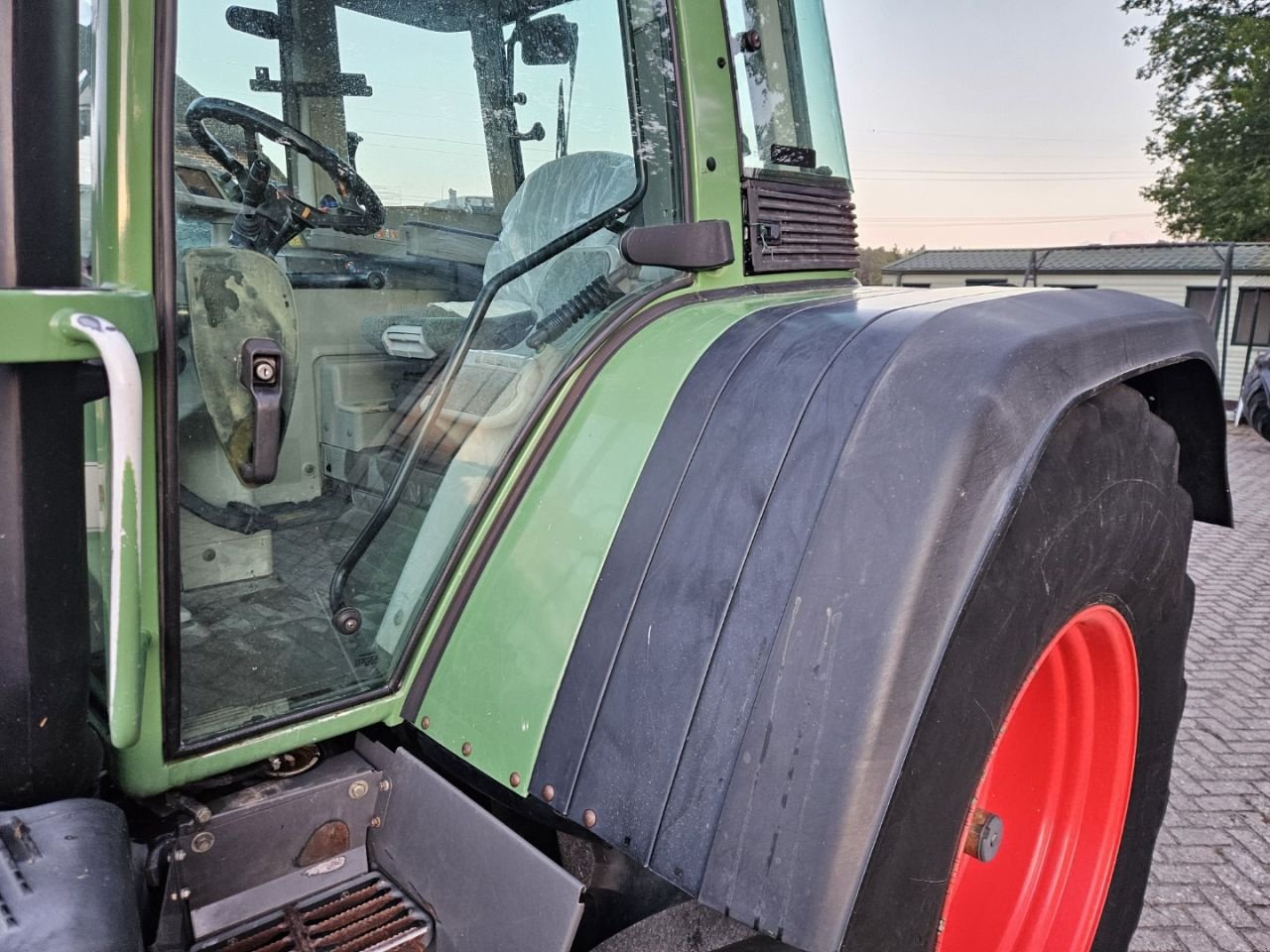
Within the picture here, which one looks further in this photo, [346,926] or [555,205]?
[555,205]

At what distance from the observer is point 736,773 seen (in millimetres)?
1093

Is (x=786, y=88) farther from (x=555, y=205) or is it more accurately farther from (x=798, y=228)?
(x=555, y=205)

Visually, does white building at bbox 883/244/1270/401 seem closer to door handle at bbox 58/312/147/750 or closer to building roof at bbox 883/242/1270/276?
building roof at bbox 883/242/1270/276

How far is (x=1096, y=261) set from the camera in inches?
789

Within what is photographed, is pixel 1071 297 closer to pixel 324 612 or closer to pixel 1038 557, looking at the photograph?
pixel 1038 557

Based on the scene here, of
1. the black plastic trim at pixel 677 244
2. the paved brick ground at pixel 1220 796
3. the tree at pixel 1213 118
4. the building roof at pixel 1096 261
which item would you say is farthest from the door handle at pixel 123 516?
the tree at pixel 1213 118

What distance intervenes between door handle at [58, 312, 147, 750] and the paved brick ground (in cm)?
229

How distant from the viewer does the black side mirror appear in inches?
59.2

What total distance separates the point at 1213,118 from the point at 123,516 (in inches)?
1025

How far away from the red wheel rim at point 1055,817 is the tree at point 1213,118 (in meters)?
22.2

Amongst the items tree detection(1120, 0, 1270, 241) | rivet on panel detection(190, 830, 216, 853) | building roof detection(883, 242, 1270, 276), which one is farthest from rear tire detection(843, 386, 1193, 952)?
tree detection(1120, 0, 1270, 241)

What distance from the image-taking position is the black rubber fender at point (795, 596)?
1.06 meters

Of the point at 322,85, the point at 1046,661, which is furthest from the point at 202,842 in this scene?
the point at 1046,661


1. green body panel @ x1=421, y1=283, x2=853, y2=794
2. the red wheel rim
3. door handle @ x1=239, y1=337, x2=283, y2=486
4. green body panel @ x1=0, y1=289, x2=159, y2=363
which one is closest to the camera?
green body panel @ x1=0, y1=289, x2=159, y2=363
